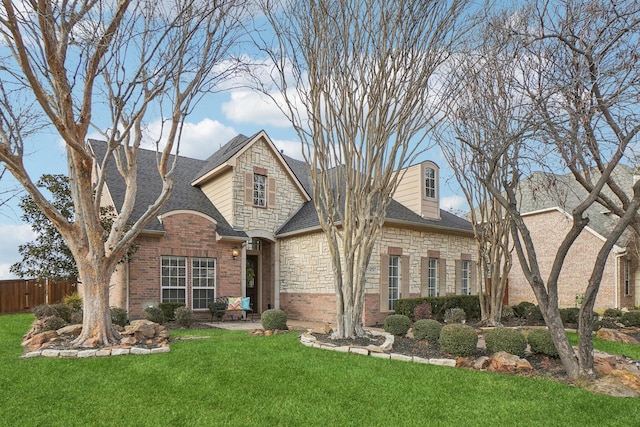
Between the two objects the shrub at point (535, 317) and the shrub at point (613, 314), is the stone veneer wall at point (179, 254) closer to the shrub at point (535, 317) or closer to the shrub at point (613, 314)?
the shrub at point (535, 317)

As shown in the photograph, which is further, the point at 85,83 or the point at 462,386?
the point at 85,83

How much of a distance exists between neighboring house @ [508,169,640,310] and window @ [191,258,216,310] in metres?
12.3

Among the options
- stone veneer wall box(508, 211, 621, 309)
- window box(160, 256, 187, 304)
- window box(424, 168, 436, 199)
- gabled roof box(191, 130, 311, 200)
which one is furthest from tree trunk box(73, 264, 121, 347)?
stone veneer wall box(508, 211, 621, 309)

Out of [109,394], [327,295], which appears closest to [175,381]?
[109,394]

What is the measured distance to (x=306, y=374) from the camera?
6254 millimetres

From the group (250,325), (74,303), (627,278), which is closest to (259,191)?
(250,325)

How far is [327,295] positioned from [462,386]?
321 inches

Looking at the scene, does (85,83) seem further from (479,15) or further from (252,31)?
(479,15)

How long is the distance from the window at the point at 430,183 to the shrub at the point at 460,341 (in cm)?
869

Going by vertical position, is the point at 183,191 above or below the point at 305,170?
below

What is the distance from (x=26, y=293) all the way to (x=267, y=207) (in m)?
10.2

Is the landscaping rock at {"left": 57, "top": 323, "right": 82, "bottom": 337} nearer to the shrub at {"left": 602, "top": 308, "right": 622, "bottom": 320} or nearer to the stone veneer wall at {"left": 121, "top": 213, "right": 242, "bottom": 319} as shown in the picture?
the stone veneer wall at {"left": 121, "top": 213, "right": 242, "bottom": 319}

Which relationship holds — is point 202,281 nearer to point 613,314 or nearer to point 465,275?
point 465,275

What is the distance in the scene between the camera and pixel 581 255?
19.1 m
